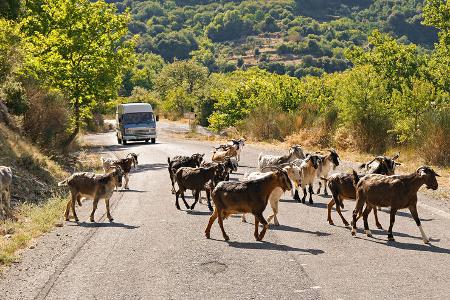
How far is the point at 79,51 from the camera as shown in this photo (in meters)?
32.0

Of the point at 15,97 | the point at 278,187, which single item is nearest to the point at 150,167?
the point at 15,97

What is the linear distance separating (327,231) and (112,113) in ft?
277

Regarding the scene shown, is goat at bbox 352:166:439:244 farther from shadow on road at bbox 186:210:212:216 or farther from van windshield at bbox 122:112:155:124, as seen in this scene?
van windshield at bbox 122:112:155:124

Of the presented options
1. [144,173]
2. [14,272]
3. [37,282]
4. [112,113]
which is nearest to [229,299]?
[37,282]

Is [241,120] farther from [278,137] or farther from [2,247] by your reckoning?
[2,247]

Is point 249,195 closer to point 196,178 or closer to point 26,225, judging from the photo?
point 196,178

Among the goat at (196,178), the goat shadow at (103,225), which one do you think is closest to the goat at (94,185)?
the goat shadow at (103,225)

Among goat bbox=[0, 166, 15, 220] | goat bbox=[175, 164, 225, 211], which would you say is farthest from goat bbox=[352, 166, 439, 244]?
goat bbox=[0, 166, 15, 220]

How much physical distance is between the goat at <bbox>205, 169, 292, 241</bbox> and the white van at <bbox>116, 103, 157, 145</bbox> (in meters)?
33.2

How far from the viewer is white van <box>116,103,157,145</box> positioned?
147 ft

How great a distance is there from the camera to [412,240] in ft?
39.2

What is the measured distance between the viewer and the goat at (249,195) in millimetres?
12133

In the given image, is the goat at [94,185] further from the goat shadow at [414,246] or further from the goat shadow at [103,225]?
the goat shadow at [414,246]

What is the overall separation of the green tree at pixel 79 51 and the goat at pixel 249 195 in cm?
1920
